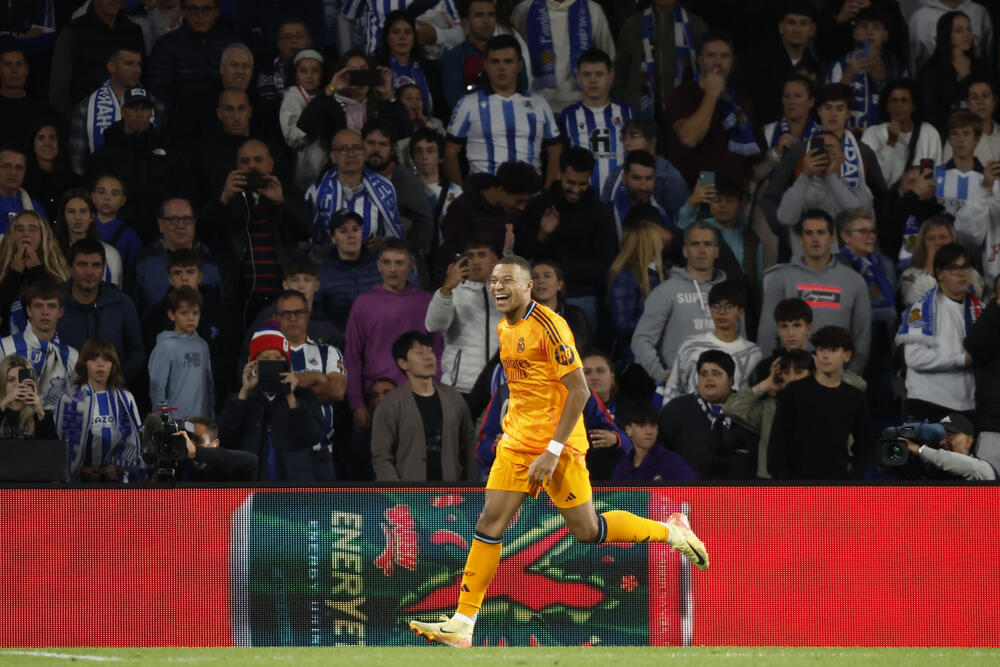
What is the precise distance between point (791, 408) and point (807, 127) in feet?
12.0

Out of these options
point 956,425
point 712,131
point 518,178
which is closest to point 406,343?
point 518,178

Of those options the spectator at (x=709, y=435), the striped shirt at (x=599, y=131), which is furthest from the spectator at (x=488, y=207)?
the spectator at (x=709, y=435)

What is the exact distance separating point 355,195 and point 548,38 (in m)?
2.57

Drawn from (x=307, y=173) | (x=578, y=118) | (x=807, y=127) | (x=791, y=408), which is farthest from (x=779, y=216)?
(x=307, y=173)

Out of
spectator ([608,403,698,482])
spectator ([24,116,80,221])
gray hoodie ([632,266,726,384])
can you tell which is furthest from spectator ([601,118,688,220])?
spectator ([24,116,80,221])

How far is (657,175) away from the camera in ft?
A: 40.4

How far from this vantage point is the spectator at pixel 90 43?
507 inches

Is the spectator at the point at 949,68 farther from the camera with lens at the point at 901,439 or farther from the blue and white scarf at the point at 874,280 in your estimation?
the camera with lens at the point at 901,439

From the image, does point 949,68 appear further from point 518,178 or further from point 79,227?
point 79,227

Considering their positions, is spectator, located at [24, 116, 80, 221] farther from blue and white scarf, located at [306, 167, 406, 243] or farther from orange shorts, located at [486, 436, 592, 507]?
orange shorts, located at [486, 436, 592, 507]

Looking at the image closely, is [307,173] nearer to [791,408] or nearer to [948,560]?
[791,408]

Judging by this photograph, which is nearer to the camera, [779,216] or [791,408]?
[791,408]

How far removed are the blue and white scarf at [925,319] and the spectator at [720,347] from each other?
1.06 meters

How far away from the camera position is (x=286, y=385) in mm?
9602
